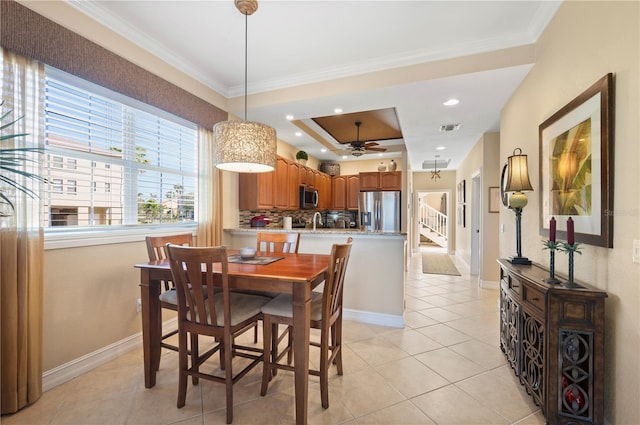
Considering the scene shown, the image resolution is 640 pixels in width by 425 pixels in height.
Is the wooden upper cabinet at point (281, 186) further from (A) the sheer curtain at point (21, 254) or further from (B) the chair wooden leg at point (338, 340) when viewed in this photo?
(A) the sheer curtain at point (21, 254)

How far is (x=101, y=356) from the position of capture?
2.31m

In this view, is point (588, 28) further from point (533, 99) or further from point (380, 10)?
point (380, 10)

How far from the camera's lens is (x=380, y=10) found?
223 centimetres

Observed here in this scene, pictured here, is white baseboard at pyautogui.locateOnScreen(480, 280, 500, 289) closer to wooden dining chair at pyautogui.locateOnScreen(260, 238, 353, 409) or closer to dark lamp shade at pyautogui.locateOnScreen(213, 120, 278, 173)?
wooden dining chair at pyautogui.locateOnScreen(260, 238, 353, 409)

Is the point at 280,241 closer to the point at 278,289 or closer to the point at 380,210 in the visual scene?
the point at 278,289

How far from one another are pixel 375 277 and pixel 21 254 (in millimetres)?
2912

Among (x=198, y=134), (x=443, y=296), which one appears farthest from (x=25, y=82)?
(x=443, y=296)

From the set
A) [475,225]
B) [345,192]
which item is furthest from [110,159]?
[475,225]

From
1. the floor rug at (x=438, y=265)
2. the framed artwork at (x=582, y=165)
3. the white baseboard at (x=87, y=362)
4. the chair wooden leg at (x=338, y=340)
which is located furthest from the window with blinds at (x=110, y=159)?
the floor rug at (x=438, y=265)

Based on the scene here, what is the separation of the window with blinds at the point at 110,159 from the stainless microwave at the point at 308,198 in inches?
91.5

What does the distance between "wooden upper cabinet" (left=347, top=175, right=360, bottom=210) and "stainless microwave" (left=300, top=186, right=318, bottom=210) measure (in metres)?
1.18

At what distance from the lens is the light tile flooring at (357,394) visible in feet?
5.66

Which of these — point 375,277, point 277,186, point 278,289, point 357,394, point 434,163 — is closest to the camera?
point 278,289

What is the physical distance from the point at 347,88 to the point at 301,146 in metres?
2.60
